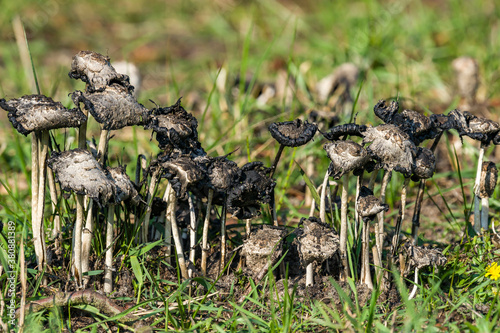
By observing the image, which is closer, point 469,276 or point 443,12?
point 469,276

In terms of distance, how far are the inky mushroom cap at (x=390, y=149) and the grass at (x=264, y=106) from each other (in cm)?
54

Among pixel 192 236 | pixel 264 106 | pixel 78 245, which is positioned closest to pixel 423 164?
pixel 192 236

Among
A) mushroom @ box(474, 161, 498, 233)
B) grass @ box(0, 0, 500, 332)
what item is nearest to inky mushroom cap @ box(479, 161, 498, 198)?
mushroom @ box(474, 161, 498, 233)

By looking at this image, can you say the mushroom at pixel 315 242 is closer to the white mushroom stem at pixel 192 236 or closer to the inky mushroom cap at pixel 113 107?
the white mushroom stem at pixel 192 236

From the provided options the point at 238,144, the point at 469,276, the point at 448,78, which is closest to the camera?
the point at 469,276

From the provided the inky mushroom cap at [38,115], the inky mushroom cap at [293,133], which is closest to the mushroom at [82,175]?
the inky mushroom cap at [38,115]

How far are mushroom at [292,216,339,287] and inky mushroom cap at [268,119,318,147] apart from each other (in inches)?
16.0

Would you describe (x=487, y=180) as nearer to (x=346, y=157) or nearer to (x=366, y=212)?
(x=366, y=212)

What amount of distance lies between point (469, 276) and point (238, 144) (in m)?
2.61

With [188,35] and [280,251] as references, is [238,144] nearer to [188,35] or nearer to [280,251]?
[280,251]

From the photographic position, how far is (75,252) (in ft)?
8.63

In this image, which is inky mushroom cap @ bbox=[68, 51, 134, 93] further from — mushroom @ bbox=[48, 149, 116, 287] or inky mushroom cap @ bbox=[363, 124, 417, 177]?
inky mushroom cap @ bbox=[363, 124, 417, 177]

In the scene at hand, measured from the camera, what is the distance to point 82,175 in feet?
7.43

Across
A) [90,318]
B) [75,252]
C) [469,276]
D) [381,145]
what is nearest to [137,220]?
[75,252]
